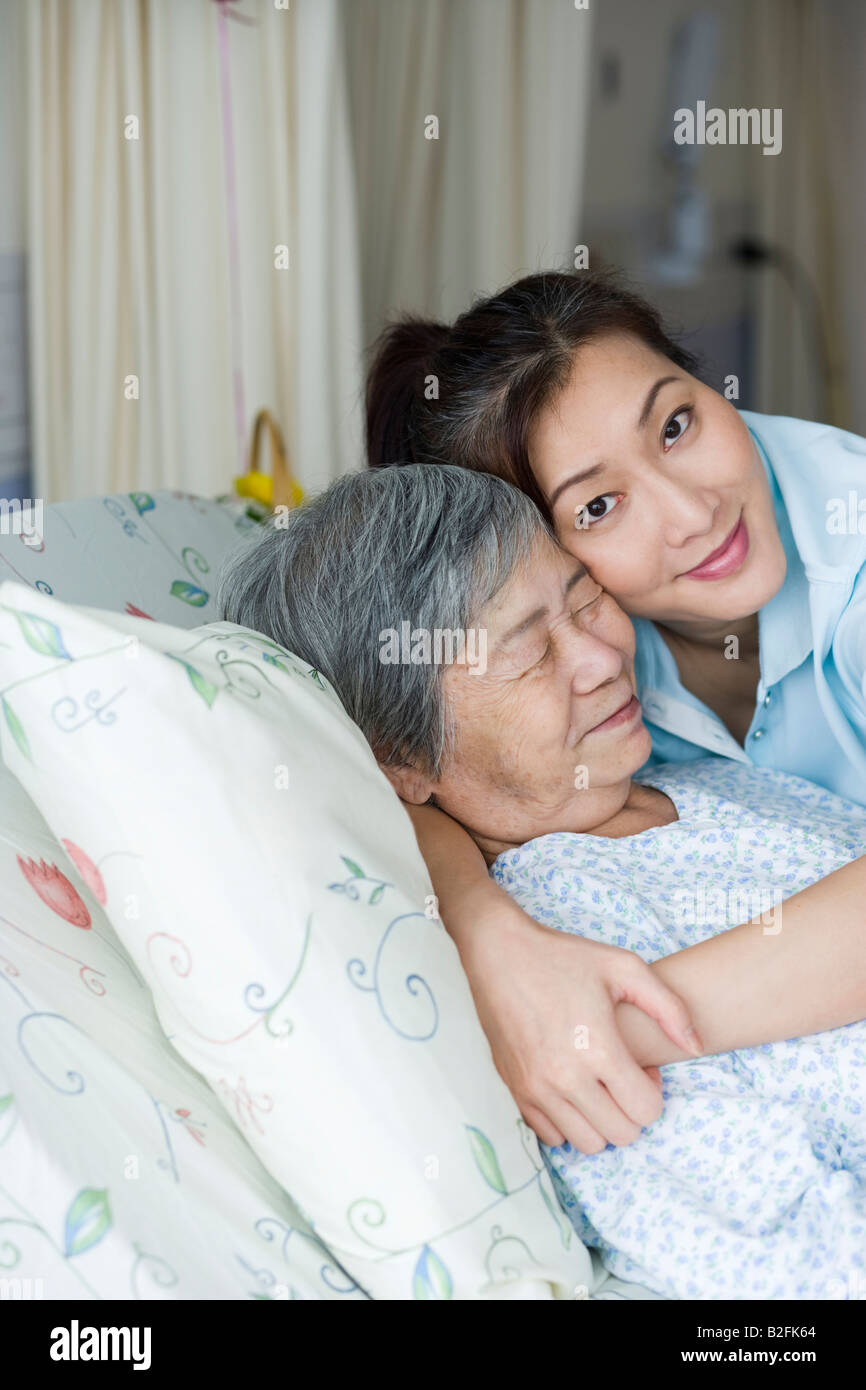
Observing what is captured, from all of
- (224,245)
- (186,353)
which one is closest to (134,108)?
(224,245)

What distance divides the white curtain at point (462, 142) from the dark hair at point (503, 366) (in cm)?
114

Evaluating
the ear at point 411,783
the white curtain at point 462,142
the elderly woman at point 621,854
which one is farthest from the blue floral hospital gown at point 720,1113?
the white curtain at point 462,142

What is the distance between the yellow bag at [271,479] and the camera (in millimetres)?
2299

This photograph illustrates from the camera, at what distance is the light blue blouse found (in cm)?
147

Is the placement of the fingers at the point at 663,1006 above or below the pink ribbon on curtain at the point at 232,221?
below

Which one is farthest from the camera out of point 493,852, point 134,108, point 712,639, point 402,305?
point 402,305

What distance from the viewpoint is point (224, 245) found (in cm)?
258

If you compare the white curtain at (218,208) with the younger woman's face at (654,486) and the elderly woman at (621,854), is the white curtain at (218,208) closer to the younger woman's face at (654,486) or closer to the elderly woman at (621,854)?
the younger woman's face at (654,486)

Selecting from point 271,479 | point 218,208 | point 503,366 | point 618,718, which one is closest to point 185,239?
point 218,208

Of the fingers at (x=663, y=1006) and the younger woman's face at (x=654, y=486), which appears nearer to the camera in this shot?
the fingers at (x=663, y=1006)

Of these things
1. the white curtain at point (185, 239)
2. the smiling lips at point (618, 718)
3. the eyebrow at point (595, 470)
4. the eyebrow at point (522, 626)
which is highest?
the white curtain at point (185, 239)

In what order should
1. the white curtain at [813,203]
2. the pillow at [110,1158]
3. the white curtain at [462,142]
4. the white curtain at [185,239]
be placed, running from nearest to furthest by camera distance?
the pillow at [110,1158] < the white curtain at [185,239] < the white curtain at [462,142] < the white curtain at [813,203]

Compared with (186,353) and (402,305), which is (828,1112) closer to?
(186,353)
